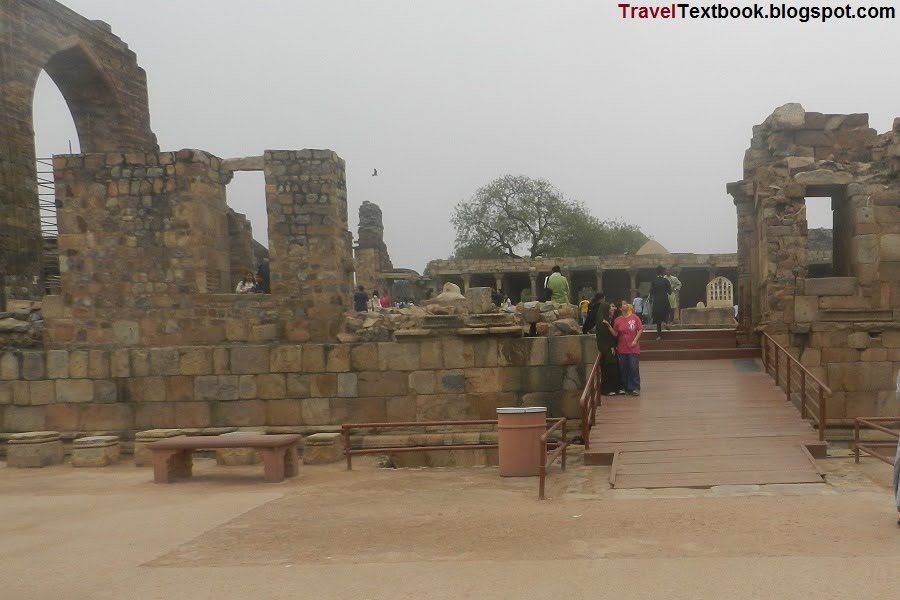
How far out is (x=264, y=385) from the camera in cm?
1164

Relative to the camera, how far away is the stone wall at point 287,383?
36.4 feet

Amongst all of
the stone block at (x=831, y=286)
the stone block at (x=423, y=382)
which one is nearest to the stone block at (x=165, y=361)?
the stone block at (x=423, y=382)

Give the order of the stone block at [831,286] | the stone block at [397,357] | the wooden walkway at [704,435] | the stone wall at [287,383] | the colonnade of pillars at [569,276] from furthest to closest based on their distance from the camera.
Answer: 1. the colonnade of pillars at [569,276]
2. the stone block at [831,286]
3. the stone block at [397,357]
4. the stone wall at [287,383]
5. the wooden walkway at [704,435]

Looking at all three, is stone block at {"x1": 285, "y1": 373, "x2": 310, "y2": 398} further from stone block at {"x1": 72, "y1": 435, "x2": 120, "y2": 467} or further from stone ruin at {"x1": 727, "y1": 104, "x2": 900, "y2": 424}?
stone ruin at {"x1": 727, "y1": 104, "x2": 900, "y2": 424}

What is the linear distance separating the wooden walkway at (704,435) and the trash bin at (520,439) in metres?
0.65

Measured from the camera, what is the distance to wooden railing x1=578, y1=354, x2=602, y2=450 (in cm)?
883

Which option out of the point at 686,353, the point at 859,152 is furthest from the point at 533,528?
the point at 859,152

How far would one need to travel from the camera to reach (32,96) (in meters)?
20.7

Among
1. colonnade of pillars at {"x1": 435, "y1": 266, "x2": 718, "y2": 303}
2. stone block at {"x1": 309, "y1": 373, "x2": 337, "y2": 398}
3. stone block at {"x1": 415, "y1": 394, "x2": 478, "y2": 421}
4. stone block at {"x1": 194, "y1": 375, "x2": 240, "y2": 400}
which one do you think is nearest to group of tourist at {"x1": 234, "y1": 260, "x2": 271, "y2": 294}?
stone block at {"x1": 194, "y1": 375, "x2": 240, "y2": 400}

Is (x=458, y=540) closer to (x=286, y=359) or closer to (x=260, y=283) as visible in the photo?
(x=286, y=359)

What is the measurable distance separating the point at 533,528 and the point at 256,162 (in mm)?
9033

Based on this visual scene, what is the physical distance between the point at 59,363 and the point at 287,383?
3465mm

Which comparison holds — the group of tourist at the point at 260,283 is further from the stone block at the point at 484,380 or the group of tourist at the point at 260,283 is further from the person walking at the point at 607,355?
the person walking at the point at 607,355

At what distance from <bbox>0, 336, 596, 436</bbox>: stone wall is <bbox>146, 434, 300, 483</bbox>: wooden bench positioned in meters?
2.01
